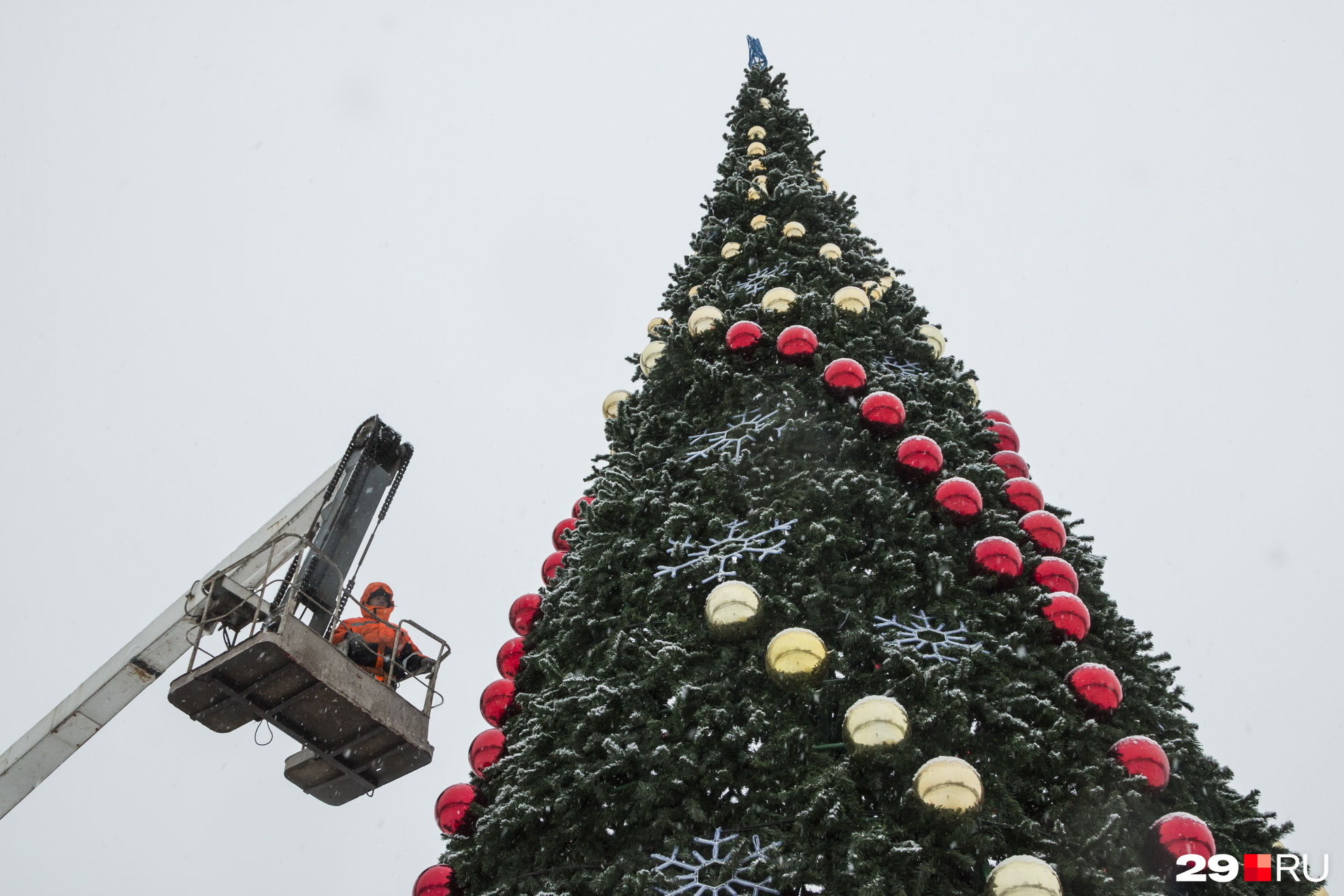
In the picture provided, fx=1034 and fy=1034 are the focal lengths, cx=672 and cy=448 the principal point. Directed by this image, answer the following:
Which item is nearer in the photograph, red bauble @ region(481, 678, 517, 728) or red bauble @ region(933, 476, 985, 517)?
red bauble @ region(933, 476, 985, 517)

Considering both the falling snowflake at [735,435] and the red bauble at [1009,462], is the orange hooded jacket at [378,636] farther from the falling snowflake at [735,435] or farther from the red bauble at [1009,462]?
the red bauble at [1009,462]

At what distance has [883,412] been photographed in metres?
Answer: 6.59

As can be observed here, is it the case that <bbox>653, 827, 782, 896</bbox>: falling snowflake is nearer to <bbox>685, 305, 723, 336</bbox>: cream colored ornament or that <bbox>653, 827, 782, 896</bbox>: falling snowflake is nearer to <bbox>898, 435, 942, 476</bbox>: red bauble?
<bbox>898, 435, 942, 476</bbox>: red bauble

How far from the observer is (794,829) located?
4.49 meters

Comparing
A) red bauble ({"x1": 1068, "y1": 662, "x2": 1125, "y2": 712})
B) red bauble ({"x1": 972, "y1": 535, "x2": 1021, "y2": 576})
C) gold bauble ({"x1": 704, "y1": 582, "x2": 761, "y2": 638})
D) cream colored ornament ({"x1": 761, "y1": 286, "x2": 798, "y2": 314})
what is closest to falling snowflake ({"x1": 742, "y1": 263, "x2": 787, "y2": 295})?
cream colored ornament ({"x1": 761, "y1": 286, "x2": 798, "y2": 314})

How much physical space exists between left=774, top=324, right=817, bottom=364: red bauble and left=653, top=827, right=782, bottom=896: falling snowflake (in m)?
3.57

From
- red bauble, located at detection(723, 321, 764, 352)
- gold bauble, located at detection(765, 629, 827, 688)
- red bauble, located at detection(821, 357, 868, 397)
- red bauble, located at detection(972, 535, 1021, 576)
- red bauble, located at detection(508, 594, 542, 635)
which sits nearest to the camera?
gold bauble, located at detection(765, 629, 827, 688)

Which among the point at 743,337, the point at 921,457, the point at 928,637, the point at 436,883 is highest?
the point at 743,337

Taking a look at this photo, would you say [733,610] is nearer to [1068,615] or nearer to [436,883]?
[1068,615]

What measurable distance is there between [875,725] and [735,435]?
2.55m

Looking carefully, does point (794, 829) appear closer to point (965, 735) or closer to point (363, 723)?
point (965, 735)

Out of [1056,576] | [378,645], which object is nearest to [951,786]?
[1056,576]

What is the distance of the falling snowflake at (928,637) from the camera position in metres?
5.19

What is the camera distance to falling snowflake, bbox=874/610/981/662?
5.19 metres
